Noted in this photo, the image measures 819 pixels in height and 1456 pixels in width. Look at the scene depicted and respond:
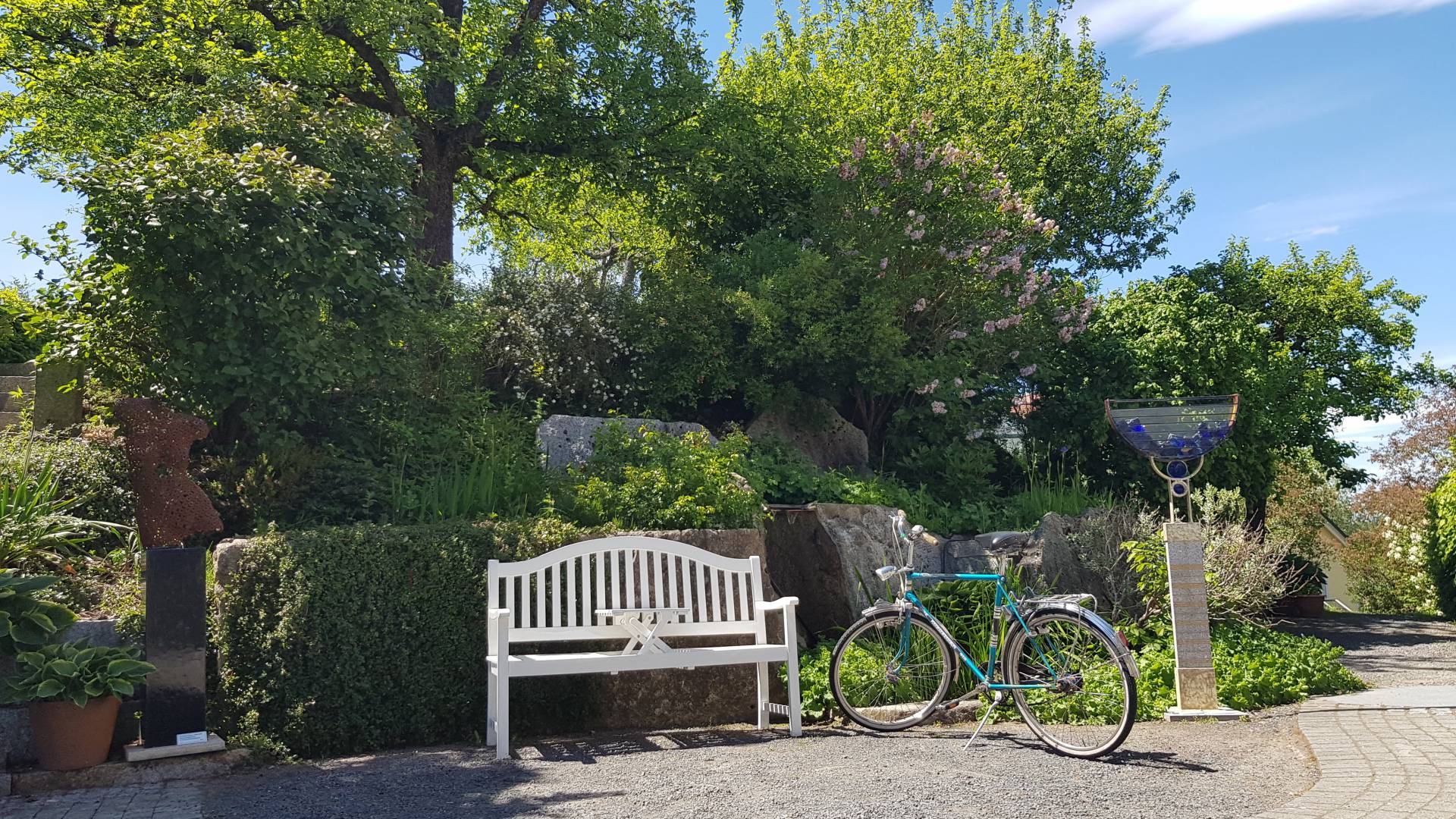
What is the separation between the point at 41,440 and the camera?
24.5ft

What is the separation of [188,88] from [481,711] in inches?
312

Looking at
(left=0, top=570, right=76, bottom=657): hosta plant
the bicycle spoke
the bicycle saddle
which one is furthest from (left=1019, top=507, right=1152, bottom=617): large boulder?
(left=0, top=570, right=76, bottom=657): hosta plant

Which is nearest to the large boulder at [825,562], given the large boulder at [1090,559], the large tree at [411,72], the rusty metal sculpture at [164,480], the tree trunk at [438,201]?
the large boulder at [1090,559]

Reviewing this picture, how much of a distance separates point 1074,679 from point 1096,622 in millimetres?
318

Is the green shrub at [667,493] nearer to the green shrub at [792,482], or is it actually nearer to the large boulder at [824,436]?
the green shrub at [792,482]

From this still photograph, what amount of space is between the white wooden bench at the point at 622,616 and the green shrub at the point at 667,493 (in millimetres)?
346

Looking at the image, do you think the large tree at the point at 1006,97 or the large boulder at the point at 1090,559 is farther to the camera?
the large tree at the point at 1006,97

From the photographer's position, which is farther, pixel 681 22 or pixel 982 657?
pixel 681 22

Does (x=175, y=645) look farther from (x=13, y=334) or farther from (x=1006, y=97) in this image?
(x=1006, y=97)

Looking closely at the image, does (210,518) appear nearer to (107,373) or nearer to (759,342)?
(107,373)

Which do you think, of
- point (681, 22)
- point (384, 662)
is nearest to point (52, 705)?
point (384, 662)

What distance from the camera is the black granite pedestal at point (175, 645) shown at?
5.10 metres

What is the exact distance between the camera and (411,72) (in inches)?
499

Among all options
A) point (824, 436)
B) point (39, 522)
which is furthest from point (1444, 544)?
point (39, 522)
